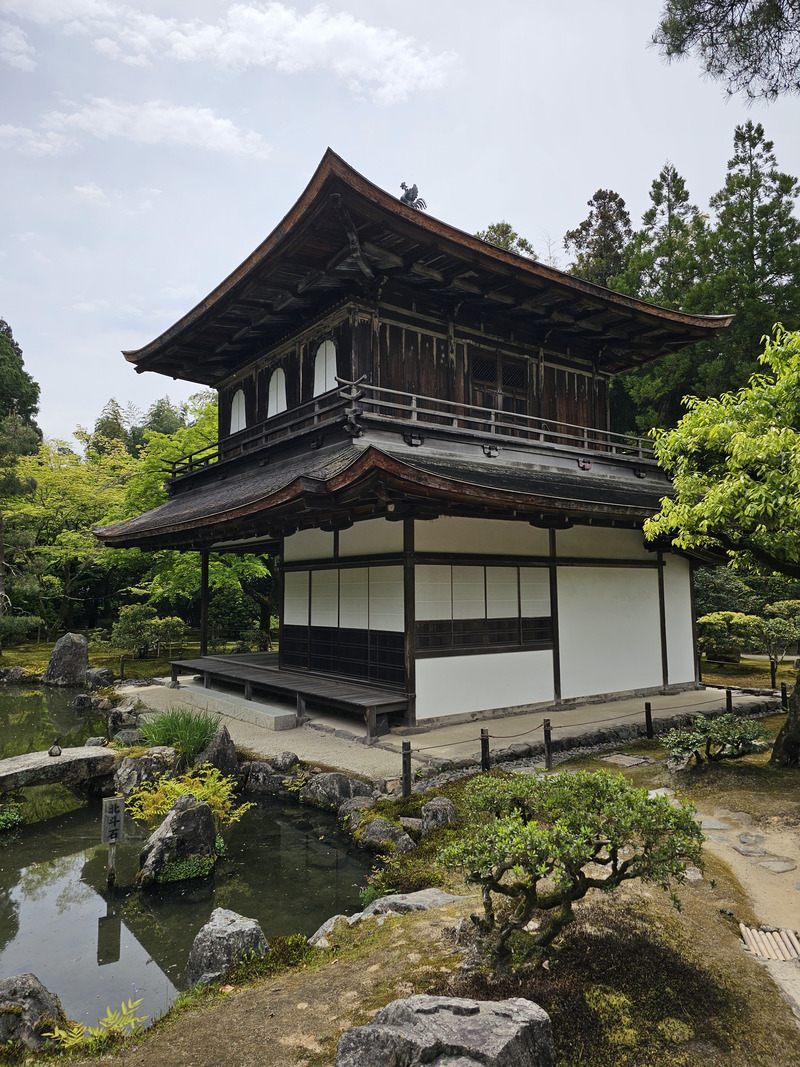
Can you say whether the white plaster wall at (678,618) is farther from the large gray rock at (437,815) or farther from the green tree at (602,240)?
the green tree at (602,240)

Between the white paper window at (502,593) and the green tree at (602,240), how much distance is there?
2637cm

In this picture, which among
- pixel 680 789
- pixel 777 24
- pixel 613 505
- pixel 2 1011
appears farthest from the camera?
pixel 613 505

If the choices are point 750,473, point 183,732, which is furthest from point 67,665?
point 750,473

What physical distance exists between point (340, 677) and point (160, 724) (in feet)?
11.5

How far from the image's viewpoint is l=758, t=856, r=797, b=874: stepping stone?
17.9ft

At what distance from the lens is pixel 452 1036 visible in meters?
2.66

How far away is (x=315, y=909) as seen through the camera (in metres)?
5.60

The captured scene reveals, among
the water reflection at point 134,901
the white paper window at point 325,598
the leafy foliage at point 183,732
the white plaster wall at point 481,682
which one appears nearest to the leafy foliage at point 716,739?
the white plaster wall at point 481,682

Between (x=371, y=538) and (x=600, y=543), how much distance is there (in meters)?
4.86

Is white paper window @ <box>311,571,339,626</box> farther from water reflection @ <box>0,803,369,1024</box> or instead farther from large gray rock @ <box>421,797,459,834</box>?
large gray rock @ <box>421,797,459,834</box>

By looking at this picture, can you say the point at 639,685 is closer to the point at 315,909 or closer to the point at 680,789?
the point at 680,789

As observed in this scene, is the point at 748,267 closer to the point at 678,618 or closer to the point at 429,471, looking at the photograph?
the point at 678,618

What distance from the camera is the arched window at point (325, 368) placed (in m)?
12.6

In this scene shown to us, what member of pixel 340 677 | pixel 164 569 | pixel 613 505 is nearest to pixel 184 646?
pixel 164 569
